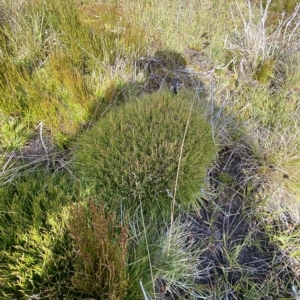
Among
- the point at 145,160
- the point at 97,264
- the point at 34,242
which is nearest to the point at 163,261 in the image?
the point at 97,264

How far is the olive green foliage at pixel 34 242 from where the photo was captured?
43.0 inches

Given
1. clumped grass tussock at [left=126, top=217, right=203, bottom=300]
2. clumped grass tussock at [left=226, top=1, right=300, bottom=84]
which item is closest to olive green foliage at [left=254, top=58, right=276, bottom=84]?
clumped grass tussock at [left=226, top=1, right=300, bottom=84]

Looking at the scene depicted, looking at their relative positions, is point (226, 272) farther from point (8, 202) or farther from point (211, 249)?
point (8, 202)

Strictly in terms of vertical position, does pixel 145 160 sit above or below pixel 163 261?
above

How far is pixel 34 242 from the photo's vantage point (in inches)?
47.3

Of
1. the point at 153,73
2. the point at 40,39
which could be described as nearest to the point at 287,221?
the point at 153,73

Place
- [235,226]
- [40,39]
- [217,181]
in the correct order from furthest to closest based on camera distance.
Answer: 1. [40,39]
2. [217,181]
3. [235,226]

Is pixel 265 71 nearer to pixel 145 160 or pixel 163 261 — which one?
pixel 145 160

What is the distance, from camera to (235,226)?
1.74 metres

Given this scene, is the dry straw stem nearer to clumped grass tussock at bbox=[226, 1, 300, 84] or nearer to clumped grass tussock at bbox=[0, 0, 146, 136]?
clumped grass tussock at bbox=[226, 1, 300, 84]

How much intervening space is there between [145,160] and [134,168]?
0.09 meters

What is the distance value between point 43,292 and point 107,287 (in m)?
0.27

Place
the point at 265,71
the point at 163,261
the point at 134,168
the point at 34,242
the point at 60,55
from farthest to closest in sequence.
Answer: the point at 265,71
the point at 60,55
the point at 134,168
the point at 163,261
the point at 34,242

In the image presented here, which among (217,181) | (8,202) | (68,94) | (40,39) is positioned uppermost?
(40,39)
